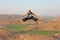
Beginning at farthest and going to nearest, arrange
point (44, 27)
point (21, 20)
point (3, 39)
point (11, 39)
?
point (44, 27), point (11, 39), point (3, 39), point (21, 20)

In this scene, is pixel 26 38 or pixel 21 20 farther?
pixel 26 38

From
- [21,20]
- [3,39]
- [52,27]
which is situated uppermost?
[21,20]

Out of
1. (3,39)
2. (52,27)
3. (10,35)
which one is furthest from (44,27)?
(3,39)

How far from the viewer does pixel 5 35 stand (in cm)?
6700

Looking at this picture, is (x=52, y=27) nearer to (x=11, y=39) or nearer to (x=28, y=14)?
(x=11, y=39)

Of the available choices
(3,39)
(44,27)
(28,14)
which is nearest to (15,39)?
(3,39)

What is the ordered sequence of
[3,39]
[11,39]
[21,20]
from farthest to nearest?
[11,39] < [3,39] < [21,20]

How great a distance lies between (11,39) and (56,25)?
128 feet

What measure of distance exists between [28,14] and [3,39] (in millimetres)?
50584

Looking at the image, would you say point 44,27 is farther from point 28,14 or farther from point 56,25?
point 28,14

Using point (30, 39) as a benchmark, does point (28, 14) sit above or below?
above

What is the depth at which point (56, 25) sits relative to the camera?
326ft

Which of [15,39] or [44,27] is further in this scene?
[44,27]

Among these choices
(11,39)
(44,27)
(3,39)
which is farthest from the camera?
(44,27)
